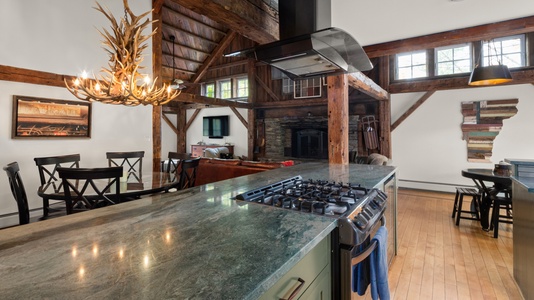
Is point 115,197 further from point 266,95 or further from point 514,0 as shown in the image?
point 266,95

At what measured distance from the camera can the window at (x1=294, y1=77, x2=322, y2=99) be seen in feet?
24.7

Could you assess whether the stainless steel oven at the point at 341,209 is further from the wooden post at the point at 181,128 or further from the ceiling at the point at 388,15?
the wooden post at the point at 181,128

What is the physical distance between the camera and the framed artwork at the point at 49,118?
11.7 ft

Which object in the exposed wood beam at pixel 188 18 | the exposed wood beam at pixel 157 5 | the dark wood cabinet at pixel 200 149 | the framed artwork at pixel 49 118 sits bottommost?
the dark wood cabinet at pixel 200 149

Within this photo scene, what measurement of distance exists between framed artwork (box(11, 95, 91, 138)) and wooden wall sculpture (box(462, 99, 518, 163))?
24.4 ft

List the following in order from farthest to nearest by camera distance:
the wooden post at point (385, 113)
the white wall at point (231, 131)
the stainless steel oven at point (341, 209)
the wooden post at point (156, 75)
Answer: the white wall at point (231, 131) → the wooden post at point (385, 113) → the wooden post at point (156, 75) → the stainless steel oven at point (341, 209)

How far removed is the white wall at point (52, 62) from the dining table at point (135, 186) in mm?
1399

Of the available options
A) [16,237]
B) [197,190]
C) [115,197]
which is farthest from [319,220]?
[115,197]

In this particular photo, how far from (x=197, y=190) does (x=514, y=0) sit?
3.28 m

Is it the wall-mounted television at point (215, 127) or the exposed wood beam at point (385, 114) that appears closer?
the exposed wood beam at point (385, 114)

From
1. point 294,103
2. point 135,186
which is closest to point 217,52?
point 294,103

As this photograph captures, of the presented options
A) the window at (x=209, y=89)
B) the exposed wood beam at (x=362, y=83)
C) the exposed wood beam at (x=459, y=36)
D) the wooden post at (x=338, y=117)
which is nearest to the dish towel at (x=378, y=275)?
the wooden post at (x=338, y=117)

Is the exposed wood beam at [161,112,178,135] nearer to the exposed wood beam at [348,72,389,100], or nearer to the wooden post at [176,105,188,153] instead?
the wooden post at [176,105,188,153]

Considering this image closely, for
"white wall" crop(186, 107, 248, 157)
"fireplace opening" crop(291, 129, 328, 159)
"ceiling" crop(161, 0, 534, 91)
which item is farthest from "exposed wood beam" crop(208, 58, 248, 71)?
"ceiling" crop(161, 0, 534, 91)
